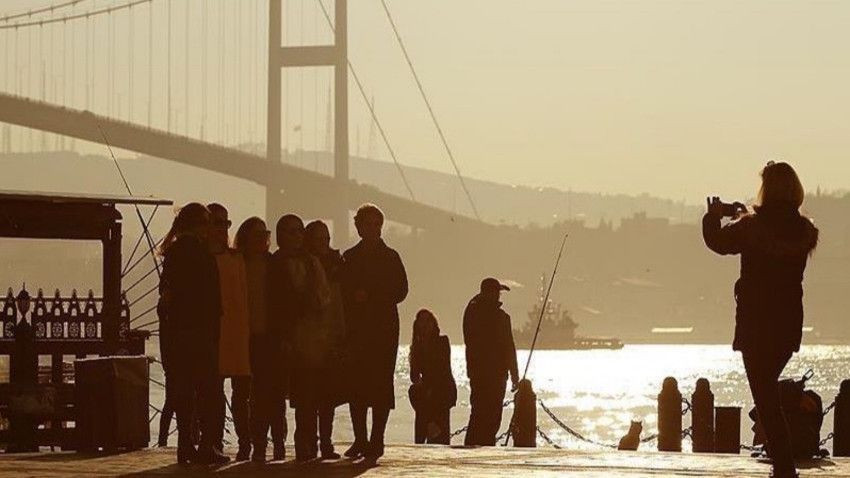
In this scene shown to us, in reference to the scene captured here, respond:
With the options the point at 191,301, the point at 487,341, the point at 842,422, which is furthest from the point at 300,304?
the point at 487,341

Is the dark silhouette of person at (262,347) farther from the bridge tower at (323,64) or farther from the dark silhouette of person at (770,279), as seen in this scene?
the bridge tower at (323,64)

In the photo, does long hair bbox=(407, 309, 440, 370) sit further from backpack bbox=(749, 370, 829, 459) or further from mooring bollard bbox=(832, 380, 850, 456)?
backpack bbox=(749, 370, 829, 459)

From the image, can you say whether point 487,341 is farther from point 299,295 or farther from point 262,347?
point 299,295

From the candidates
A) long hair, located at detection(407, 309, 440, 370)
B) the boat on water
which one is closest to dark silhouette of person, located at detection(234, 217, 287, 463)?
long hair, located at detection(407, 309, 440, 370)

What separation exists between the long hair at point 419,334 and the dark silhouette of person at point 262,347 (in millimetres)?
3540

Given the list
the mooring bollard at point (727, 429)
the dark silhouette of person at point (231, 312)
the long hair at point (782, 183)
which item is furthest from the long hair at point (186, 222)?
the mooring bollard at point (727, 429)

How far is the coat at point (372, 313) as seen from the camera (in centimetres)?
970

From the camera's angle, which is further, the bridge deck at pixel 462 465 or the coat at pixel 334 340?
the coat at pixel 334 340

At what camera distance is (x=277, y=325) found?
9672 millimetres

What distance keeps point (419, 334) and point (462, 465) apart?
4160mm

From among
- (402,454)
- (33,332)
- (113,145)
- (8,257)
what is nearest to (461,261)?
(8,257)

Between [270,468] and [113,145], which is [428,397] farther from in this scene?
[113,145]

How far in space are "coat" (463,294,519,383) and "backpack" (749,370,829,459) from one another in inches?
119

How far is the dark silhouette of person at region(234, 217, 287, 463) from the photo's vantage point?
971 centimetres
